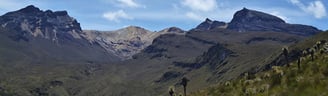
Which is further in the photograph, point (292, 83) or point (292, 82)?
point (292, 82)

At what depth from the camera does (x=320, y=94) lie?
51000 mm

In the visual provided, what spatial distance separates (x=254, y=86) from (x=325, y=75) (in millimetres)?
9953

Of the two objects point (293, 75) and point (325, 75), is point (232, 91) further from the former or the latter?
point (325, 75)

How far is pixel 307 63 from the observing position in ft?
210

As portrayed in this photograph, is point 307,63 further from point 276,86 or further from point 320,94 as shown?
point 320,94

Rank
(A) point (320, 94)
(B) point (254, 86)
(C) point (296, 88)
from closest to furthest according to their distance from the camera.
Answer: (A) point (320, 94) → (C) point (296, 88) → (B) point (254, 86)

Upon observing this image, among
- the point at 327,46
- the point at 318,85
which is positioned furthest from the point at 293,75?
the point at 327,46

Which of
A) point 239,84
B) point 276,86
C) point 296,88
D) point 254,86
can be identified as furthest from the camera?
point 239,84

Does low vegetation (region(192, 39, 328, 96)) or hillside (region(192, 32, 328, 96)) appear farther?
hillside (region(192, 32, 328, 96))

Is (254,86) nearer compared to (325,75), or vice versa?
(325,75)

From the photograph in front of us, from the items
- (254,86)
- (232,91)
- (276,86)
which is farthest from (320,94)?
(232,91)

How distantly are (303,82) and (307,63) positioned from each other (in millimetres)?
8821

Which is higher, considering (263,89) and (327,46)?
(327,46)

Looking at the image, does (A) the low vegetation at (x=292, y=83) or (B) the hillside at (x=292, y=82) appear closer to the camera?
(A) the low vegetation at (x=292, y=83)
